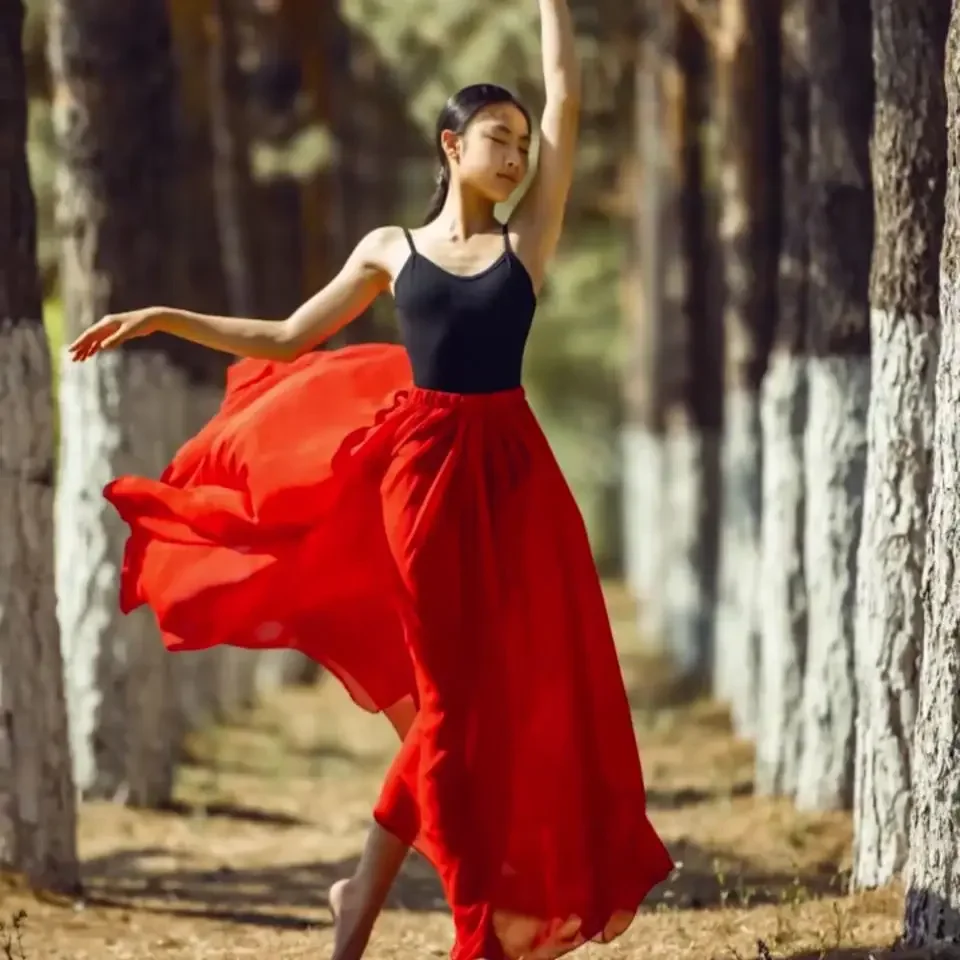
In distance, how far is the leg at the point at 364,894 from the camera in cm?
638

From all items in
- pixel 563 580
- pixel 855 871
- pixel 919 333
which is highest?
pixel 919 333

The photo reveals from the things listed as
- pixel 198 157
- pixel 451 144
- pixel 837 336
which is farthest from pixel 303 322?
pixel 198 157

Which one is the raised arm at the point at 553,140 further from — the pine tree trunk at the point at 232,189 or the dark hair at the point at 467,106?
the pine tree trunk at the point at 232,189

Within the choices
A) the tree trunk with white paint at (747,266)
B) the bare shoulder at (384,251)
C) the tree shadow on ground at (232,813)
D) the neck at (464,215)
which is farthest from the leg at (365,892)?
the tree trunk with white paint at (747,266)

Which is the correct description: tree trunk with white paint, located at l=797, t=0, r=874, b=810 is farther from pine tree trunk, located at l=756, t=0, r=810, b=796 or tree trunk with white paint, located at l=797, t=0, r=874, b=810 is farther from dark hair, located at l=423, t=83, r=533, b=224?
dark hair, located at l=423, t=83, r=533, b=224

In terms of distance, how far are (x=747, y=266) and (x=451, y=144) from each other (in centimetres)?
813

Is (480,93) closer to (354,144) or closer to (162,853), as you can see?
(162,853)

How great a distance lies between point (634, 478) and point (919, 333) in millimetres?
20942

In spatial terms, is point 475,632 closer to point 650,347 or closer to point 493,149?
point 493,149

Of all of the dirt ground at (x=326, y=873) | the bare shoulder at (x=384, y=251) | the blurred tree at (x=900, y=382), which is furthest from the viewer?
the blurred tree at (x=900, y=382)

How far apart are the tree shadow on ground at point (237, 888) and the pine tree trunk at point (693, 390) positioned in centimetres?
888

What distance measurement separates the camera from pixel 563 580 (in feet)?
20.7

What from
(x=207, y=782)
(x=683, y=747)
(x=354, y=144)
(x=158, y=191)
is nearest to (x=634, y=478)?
(x=354, y=144)

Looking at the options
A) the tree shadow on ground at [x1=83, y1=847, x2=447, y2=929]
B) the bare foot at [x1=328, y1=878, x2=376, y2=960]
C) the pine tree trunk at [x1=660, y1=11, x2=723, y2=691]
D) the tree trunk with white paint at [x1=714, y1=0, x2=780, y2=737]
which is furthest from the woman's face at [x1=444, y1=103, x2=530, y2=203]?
the pine tree trunk at [x1=660, y1=11, x2=723, y2=691]
